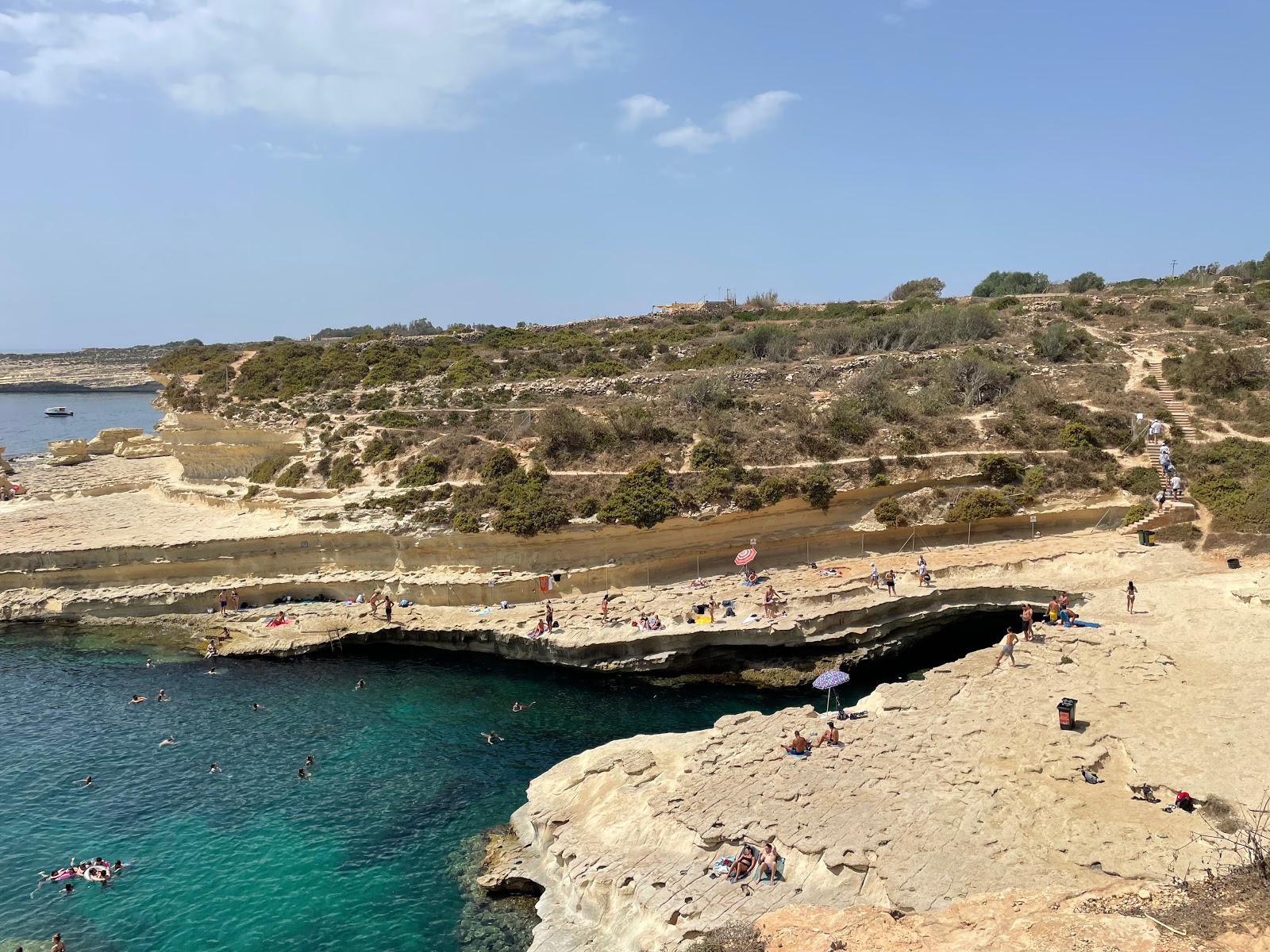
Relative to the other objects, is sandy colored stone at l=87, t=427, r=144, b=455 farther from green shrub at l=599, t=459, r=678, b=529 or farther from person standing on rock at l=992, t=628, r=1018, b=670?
person standing on rock at l=992, t=628, r=1018, b=670

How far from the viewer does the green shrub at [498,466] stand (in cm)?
3338

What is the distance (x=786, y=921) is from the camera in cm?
1204

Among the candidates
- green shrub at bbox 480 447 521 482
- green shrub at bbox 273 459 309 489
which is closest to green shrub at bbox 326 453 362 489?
green shrub at bbox 273 459 309 489

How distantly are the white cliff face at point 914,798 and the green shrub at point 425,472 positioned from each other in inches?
738

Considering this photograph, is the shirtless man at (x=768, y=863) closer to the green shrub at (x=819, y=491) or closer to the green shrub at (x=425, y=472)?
the green shrub at (x=819, y=491)

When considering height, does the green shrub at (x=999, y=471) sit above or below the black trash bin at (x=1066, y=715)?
above

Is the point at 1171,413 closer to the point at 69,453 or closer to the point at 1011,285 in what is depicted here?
the point at 1011,285

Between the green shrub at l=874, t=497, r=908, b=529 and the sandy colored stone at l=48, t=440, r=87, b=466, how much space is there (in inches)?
2247

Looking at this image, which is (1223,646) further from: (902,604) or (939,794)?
(939,794)

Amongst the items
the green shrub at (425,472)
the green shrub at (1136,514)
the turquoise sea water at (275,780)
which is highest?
the green shrub at (425,472)

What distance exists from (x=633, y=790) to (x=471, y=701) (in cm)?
915

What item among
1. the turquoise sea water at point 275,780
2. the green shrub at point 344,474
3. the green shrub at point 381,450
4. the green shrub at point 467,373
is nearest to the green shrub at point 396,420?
the green shrub at point 381,450

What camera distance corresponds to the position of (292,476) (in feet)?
123

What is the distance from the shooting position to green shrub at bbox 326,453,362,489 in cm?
3597
